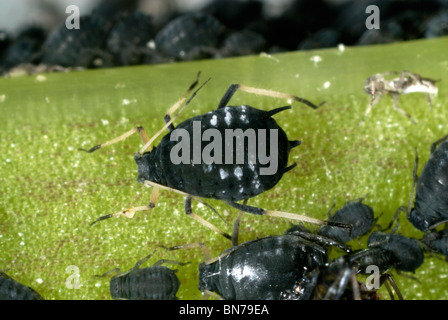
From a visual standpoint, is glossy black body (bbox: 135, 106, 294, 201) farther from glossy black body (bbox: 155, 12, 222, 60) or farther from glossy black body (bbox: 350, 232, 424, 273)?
glossy black body (bbox: 155, 12, 222, 60)

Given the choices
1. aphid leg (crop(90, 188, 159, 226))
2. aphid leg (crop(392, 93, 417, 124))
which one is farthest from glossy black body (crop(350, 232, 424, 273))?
aphid leg (crop(90, 188, 159, 226))

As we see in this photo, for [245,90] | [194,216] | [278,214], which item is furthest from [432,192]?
[194,216]

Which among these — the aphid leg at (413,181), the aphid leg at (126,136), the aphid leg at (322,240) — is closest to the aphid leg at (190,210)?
the aphid leg at (126,136)

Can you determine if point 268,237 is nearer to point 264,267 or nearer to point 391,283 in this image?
point 264,267

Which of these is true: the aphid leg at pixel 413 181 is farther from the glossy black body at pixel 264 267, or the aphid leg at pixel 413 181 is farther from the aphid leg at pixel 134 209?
the aphid leg at pixel 134 209

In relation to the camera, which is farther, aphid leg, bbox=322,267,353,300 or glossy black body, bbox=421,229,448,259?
glossy black body, bbox=421,229,448,259

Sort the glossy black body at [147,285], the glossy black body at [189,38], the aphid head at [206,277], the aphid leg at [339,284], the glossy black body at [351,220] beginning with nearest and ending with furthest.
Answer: the aphid leg at [339,284], the aphid head at [206,277], the glossy black body at [147,285], the glossy black body at [351,220], the glossy black body at [189,38]

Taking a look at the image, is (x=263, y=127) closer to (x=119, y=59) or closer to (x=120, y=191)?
(x=120, y=191)
